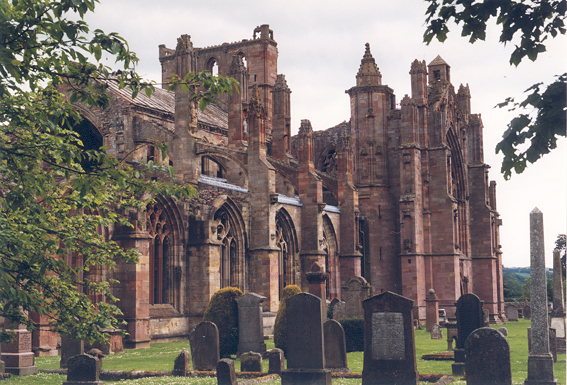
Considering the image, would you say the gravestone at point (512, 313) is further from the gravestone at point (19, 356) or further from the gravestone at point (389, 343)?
the gravestone at point (19, 356)

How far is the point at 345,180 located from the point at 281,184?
365 centimetres

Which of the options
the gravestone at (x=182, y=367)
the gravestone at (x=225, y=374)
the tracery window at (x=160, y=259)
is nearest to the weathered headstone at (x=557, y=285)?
the gravestone at (x=182, y=367)

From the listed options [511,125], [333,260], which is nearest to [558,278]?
[511,125]

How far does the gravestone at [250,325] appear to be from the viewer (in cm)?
1939

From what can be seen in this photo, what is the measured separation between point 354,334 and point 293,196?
45.0 ft

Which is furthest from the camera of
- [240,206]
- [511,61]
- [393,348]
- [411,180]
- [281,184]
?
[411,180]

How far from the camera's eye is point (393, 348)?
12.8 meters

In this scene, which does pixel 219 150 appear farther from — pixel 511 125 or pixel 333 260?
pixel 511 125

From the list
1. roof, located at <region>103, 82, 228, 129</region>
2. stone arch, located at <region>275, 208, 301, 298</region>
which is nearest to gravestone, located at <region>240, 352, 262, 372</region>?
stone arch, located at <region>275, 208, 301, 298</region>

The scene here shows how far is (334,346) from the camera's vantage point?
1570cm

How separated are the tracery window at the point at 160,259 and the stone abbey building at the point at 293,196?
4 cm

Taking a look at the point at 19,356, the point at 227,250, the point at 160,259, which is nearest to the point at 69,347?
the point at 19,356

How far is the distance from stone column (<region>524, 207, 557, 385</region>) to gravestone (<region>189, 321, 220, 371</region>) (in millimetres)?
6975

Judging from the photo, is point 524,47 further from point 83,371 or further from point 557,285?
point 557,285
